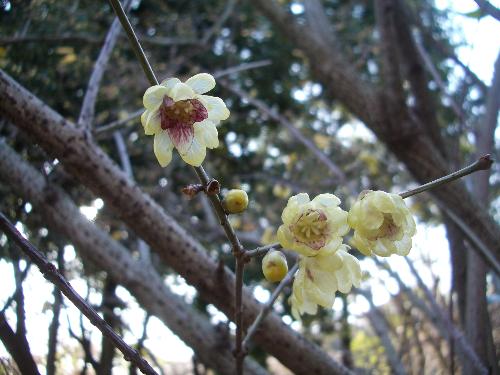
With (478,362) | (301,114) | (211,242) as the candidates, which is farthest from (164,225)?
(301,114)

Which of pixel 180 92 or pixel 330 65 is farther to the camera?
pixel 330 65

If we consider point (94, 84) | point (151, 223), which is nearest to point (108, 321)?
point (151, 223)

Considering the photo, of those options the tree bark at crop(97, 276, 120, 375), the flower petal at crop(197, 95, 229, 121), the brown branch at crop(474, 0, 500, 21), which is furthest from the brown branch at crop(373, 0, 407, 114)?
the flower petal at crop(197, 95, 229, 121)

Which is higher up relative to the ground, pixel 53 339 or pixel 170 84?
pixel 170 84

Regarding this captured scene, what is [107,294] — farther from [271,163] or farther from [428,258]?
[271,163]

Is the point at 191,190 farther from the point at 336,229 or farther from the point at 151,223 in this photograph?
the point at 151,223

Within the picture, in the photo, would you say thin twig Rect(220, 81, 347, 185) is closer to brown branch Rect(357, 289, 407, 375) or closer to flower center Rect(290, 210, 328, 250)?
brown branch Rect(357, 289, 407, 375)

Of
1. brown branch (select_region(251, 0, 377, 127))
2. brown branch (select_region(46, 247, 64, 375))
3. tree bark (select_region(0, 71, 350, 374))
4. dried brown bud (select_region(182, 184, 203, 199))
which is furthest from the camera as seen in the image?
brown branch (select_region(251, 0, 377, 127))
